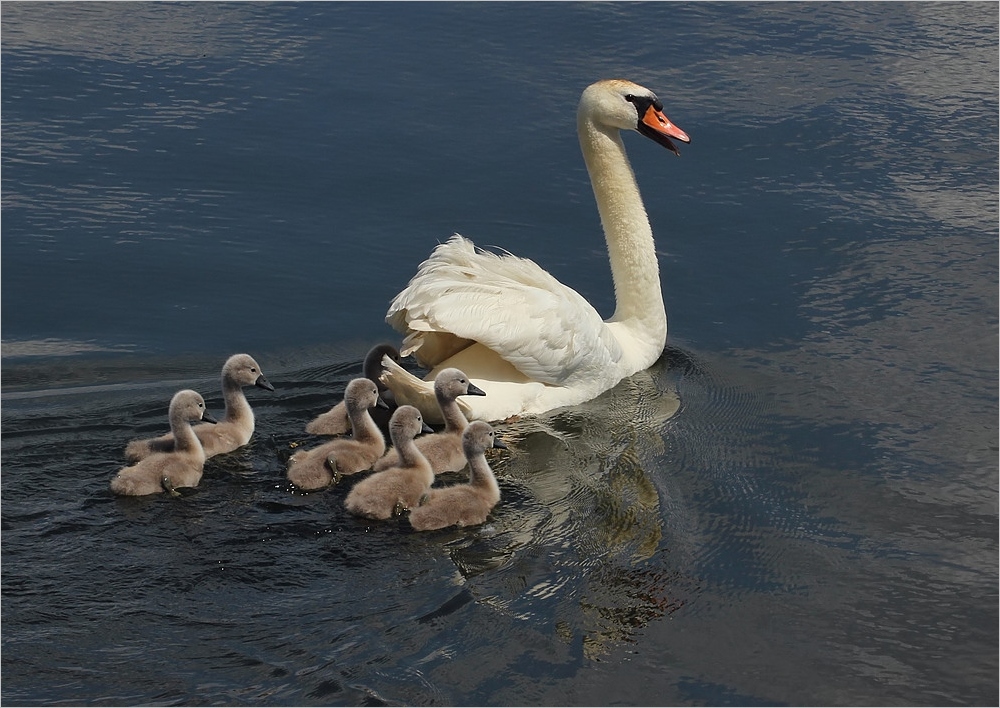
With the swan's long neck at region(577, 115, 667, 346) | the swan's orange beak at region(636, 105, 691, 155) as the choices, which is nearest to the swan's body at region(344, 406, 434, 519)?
the swan's long neck at region(577, 115, 667, 346)

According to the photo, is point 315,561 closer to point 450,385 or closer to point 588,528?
point 588,528

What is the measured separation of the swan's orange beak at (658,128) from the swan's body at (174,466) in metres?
4.35

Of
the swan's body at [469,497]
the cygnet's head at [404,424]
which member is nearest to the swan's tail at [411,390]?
the cygnet's head at [404,424]

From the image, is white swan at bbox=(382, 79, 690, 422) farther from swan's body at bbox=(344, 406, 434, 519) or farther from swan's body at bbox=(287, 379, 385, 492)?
swan's body at bbox=(344, 406, 434, 519)

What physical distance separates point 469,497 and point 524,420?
5.53ft

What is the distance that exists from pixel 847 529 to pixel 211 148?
807 cm

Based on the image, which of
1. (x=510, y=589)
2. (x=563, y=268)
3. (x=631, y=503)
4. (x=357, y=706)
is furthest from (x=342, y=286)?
(x=357, y=706)

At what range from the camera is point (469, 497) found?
27.9 feet

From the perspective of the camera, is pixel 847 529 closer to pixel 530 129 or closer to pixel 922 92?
pixel 530 129

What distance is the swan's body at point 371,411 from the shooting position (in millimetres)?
9578

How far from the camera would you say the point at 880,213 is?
13.0 m

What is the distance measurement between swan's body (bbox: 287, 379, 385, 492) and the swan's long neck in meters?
2.67

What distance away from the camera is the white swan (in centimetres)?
A: 970

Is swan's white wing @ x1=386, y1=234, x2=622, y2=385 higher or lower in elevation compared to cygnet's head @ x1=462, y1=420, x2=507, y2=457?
higher
